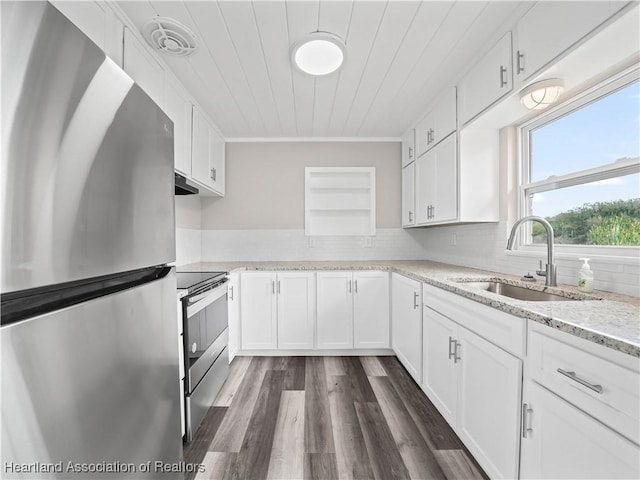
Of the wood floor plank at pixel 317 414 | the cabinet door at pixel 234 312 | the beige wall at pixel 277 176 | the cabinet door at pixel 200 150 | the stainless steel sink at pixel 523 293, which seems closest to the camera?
the stainless steel sink at pixel 523 293

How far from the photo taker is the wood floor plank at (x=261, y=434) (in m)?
1.43

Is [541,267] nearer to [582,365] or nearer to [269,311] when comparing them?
[582,365]

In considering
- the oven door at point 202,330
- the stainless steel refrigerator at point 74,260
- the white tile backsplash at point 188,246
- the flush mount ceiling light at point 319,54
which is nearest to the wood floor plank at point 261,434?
the oven door at point 202,330

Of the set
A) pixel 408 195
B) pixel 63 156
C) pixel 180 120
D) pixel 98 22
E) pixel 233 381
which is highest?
pixel 98 22

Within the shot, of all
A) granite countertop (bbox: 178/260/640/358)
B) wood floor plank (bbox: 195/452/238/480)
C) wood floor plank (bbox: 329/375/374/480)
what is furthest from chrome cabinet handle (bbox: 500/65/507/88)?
wood floor plank (bbox: 195/452/238/480)

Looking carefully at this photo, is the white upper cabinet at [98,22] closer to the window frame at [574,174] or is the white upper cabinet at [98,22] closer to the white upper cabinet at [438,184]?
the white upper cabinet at [438,184]

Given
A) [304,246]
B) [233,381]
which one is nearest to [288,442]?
[233,381]

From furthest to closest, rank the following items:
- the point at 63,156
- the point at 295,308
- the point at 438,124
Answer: the point at 295,308 → the point at 438,124 → the point at 63,156

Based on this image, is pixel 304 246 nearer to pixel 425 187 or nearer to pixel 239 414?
pixel 425 187

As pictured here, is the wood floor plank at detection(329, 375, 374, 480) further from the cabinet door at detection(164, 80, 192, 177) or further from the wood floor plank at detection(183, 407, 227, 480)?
the cabinet door at detection(164, 80, 192, 177)

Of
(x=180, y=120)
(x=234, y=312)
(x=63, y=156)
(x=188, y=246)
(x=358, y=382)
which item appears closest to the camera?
(x=63, y=156)

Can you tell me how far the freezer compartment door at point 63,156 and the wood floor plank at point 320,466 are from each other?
1.35 metres

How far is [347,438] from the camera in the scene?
1637 mm

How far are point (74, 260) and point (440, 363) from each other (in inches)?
74.0
